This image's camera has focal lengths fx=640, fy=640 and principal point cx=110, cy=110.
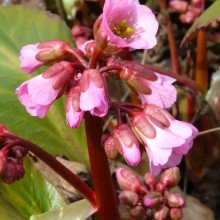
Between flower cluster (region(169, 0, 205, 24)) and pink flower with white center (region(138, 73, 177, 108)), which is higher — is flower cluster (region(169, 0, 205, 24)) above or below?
below

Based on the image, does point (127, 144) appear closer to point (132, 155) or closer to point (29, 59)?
point (132, 155)

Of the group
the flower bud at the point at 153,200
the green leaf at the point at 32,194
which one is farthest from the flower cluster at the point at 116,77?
the green leaf at the point at 32,194

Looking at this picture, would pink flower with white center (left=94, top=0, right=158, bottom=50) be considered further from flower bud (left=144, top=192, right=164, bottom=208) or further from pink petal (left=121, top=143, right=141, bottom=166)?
flower bud (left=144, top=192, right=164, bottom=208)

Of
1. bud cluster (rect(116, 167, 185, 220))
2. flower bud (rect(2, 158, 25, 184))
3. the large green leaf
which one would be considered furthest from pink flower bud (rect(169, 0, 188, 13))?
flower bud (rect(2, 158, 25, 184))

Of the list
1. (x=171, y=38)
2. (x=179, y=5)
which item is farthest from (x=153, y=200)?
(x=179, y=5)

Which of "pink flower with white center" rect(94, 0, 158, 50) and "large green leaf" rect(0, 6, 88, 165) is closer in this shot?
"pink flower with white center" rect(94, 0, 158, 50)

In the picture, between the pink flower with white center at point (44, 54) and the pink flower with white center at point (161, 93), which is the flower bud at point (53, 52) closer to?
the pink flower with white center at point (44, 54)
